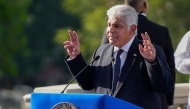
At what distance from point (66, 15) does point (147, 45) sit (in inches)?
1826

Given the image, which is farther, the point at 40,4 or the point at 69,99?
the point at 40,4

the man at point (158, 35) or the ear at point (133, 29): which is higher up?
the man at point (158, 35)

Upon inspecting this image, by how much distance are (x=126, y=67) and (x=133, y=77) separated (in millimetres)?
97

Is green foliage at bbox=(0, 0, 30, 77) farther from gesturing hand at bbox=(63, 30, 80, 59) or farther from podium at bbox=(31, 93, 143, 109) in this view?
podium at bbox=(31, 93, 143, 109)

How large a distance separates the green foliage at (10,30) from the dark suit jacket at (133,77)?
1790cm

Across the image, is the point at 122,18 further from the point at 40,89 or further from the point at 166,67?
the point at 40,89

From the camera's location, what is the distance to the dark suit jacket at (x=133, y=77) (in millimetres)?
6125

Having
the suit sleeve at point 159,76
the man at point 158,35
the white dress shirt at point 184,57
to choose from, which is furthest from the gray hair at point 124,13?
the man at point 158,35

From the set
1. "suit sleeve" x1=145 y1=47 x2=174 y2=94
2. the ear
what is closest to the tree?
the ear

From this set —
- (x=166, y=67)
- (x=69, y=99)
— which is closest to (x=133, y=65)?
(x=166, y=67)

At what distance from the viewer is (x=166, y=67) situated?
6227 mm

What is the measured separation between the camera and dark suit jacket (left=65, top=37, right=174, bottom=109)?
6.12 metres

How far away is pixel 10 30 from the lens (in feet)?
82.0

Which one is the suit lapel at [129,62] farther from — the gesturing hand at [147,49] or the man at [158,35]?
the man at [158,35]
